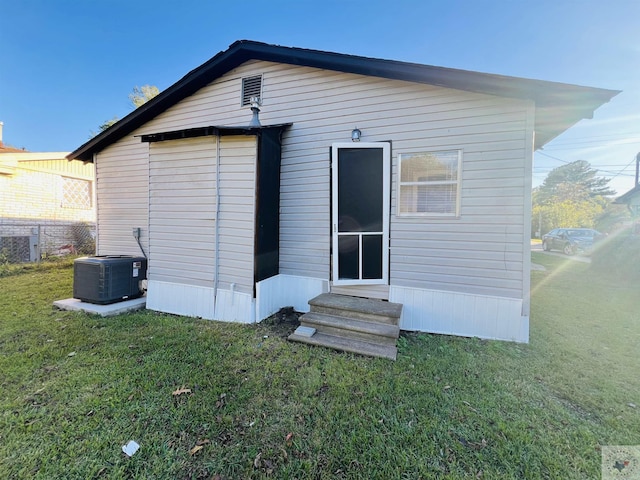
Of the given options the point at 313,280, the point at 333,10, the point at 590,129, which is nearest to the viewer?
the point at 313,280

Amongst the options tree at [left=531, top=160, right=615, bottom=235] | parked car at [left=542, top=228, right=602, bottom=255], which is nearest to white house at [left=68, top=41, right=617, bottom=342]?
parked car at [left=542, top=228, right=602, bottom=255]

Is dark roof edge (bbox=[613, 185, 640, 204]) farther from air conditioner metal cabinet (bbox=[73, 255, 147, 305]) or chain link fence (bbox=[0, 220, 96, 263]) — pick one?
chain link fence (bbox=[0, 220, 96, 263])

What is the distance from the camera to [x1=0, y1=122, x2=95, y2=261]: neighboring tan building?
27.9 feet

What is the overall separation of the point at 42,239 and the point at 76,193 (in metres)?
2.92

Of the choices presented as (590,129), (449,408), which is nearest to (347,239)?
(449,408)

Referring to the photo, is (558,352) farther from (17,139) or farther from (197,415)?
(17,139)

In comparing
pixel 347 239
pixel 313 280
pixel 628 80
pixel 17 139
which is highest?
pixel 17 139

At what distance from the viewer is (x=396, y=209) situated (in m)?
3.95

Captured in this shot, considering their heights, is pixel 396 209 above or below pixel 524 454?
above

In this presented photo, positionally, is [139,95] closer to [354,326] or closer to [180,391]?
[180,391]

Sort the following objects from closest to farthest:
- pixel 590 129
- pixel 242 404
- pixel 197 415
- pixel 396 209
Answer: pixel 197 415 < pixel 242 404 < pixel 396 209 < pixel 590 129

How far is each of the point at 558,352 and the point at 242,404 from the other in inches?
149

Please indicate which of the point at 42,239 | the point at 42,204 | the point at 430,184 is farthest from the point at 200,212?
the point at 42,204

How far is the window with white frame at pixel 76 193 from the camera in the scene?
10.5 metres
